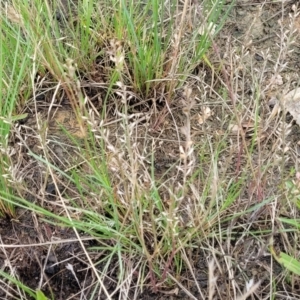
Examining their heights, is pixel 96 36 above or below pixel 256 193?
above

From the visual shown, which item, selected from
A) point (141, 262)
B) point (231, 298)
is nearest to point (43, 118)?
point (141, 262)

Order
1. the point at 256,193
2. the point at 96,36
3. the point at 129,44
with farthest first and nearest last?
the point at 96,36 → the point at 129,44 → the point at 256,193

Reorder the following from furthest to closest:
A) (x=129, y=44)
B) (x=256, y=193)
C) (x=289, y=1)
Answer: (x=289, y=1) → (x=129, y=44) → (x=256, y=193)

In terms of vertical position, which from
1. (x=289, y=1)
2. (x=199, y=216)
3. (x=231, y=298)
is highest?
(x=289, y=1)

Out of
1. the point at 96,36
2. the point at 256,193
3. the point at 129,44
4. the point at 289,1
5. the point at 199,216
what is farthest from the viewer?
the point at 289,1

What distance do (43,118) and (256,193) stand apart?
0.61 m

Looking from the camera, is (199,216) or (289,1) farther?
(289,1)

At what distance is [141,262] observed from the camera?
3.62ft

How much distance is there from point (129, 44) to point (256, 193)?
0.50m

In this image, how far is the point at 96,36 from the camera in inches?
57.1

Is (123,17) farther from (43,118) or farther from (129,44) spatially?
(43,118)

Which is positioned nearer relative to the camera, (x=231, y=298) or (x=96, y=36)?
(x=231, y=298)

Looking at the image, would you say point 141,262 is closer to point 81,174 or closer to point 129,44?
point 81,174

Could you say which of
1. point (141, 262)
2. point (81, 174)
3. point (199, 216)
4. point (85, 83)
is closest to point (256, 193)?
point (199, 216)
